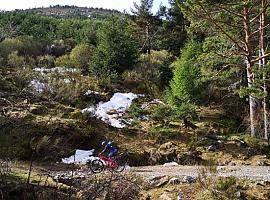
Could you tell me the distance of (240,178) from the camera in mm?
11531

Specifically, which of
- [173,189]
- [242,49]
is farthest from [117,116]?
[173,189]

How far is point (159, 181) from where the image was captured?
11570 mm

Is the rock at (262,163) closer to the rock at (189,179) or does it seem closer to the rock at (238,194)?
the rock at (189,179)

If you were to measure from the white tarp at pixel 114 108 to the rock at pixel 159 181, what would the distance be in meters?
7.38

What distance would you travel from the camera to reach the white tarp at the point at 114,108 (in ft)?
65.2

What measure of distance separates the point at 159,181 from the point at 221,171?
232 centimetres

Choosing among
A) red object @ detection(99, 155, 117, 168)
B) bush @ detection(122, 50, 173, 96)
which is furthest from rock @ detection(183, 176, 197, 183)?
bush @ detection(122, 50, 173, 96)

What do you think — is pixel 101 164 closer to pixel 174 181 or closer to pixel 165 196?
pixel 174 181

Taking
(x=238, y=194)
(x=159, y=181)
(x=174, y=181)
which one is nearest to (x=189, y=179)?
(x=174, y=181)

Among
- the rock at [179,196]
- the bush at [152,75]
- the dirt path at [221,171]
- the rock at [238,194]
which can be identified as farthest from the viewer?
the bush at [152,75]

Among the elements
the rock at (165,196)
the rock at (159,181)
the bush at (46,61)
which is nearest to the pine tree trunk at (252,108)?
the rock at (159,181)

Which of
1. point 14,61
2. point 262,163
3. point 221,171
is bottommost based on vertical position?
point 262,163

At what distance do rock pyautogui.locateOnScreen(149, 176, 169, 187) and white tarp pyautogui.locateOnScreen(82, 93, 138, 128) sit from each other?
7377 mm

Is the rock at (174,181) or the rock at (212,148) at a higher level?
the rock at (174,181)
